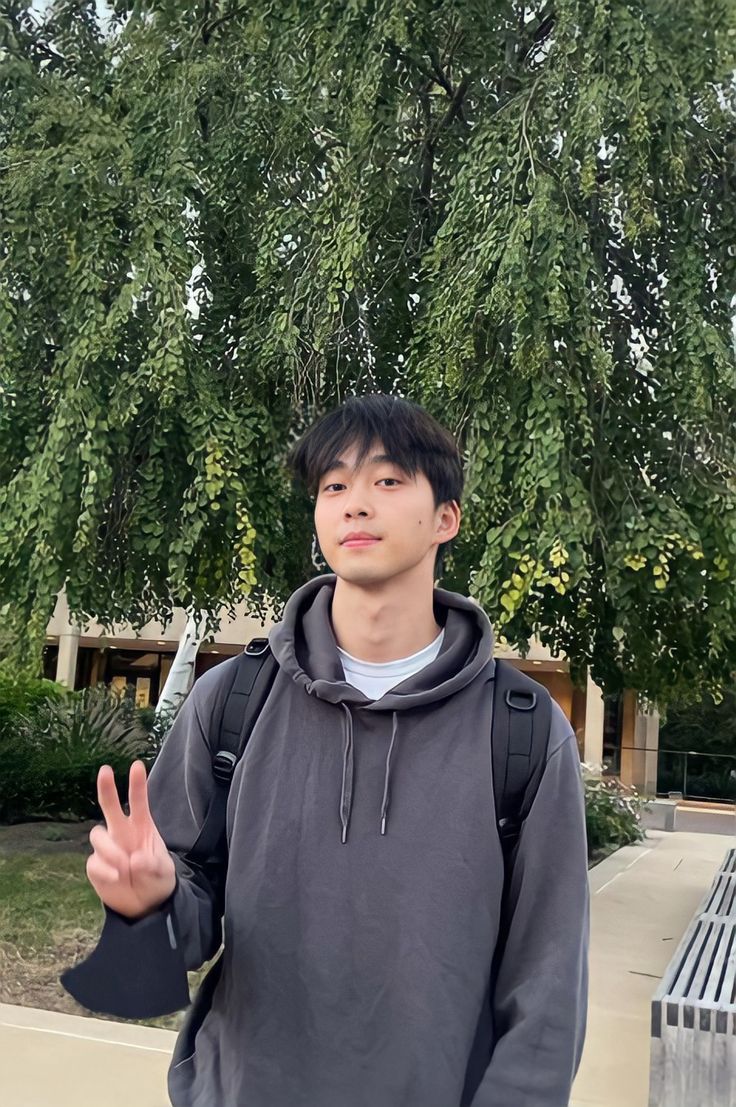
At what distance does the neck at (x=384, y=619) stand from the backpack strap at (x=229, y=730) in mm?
146

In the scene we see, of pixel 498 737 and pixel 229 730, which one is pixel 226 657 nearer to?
pixel 229 730

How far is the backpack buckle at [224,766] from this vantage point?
5.22ft

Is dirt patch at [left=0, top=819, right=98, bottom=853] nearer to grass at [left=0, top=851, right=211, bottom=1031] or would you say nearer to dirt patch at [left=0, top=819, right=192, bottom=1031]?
grass at [left=0, top=851, right=211, bottom=1031]

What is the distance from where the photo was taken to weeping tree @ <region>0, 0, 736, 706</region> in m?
5.96

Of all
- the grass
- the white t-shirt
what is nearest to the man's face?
the white t-shirt

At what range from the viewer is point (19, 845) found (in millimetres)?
8555

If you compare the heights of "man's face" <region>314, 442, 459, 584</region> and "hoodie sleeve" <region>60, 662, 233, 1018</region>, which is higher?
"man's face" <region>314, 442, 459, 584</region>

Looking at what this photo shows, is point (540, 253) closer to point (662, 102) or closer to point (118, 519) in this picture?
point (662, 102)

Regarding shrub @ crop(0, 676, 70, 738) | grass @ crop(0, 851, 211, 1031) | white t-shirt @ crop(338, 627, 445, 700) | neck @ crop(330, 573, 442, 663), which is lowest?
grass @ crop(0, 851, 211, 1031)

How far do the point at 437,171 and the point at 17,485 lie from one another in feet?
12.7

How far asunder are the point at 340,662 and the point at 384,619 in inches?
4.0

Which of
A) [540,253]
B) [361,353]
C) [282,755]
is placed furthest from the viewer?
[361,353]

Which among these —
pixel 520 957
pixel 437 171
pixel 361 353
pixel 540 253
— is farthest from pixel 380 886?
pixel 437 171

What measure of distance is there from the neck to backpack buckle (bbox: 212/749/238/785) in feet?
0.85
